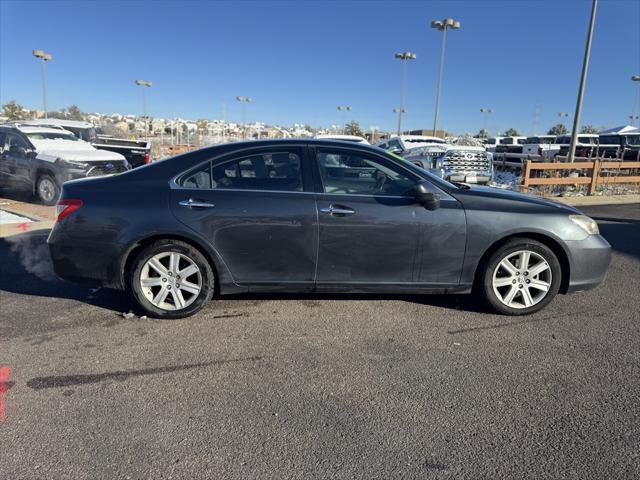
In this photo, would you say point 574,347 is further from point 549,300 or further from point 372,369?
point 372,369

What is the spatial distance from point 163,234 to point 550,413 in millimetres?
3149

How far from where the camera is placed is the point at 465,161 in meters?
→ 12.0

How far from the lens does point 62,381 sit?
3.01 metres

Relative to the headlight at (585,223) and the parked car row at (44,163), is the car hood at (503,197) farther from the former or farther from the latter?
the parked car row at (44,163)

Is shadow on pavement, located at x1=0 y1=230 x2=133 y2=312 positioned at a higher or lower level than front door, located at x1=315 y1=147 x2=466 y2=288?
lower

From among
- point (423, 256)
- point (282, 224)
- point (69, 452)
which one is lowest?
point (69, 452)

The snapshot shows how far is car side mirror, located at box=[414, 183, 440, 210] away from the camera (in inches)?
151

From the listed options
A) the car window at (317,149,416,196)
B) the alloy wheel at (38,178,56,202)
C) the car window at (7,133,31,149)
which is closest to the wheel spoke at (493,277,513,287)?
the car window at (317,149,416,196)

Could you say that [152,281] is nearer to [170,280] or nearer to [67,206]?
[170,280]

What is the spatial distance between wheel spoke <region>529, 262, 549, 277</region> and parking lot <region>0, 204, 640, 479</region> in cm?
42

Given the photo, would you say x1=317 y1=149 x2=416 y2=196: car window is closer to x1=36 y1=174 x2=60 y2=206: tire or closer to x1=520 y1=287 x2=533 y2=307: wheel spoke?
x1=520 y1=287 x2=533 y2=307: wheel spoke

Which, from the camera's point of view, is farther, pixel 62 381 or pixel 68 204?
pixel 68 204

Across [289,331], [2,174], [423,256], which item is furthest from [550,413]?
[2,174]

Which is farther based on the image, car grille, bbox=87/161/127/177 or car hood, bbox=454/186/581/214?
car grille, bbox=87/161/127/177
